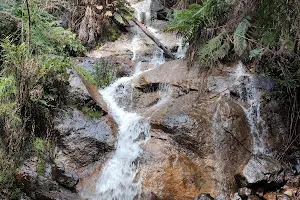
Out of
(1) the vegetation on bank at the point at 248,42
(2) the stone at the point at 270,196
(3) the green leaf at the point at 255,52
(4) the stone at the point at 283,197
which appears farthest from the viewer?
(3) the green leaf at the point at 255,52

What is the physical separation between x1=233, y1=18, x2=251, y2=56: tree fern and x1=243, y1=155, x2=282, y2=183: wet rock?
6.81 feet

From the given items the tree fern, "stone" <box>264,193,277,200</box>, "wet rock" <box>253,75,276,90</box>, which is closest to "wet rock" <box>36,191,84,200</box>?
"stone" <box>264,193,277,200</box>

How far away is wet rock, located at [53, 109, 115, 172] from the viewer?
4.82m

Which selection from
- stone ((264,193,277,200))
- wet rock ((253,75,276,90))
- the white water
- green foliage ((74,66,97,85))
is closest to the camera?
stone ((264,193,277,200))

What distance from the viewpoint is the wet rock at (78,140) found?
190 inches

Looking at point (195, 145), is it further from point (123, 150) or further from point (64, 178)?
point (64, 178)

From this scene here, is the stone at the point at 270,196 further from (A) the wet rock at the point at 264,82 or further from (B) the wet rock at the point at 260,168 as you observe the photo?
(A) the wet rock at the point at 264,82

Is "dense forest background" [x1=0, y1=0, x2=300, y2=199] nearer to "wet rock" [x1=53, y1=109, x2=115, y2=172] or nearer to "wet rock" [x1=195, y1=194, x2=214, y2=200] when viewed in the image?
"wet rock" [x1=53, y1=109, x2=115, y2=172]

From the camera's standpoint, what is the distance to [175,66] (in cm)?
653

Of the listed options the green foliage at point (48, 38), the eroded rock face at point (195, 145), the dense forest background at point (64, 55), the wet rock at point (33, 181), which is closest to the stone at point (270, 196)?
the eroded rock face at point (195, 145)

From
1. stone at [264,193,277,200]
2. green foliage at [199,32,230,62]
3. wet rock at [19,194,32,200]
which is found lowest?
wet rock at [19,194,32,200]

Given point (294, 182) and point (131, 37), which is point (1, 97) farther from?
point (131, 37)

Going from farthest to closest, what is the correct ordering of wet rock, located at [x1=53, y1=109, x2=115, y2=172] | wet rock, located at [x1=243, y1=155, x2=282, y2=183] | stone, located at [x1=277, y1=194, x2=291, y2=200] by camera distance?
wet rock, located at [x1=53, y1=109, x2=115, y2=172]
wet rock, located at [x1=243, y1=155, x2=282, y2=183]
stone, located at [x1=277, y1=194, x2=291, y2=200]

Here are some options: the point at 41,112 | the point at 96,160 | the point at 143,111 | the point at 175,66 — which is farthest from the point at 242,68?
the point at 41,112
